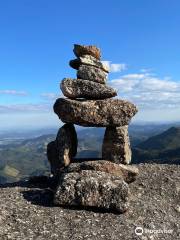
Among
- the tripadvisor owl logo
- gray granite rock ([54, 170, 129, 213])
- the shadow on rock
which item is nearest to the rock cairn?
gray granite rock ([54, 170, 129, 213])

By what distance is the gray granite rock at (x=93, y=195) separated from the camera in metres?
26.8

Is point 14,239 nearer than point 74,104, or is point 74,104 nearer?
point 14,239

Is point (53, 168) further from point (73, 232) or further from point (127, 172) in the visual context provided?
point (73, 232)

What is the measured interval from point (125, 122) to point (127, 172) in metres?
4.48

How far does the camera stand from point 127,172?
3238cm

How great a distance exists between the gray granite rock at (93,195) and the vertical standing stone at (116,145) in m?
6.44

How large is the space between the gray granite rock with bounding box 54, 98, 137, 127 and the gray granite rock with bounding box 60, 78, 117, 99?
753 millimetres

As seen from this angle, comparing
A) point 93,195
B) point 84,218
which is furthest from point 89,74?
point 84,218

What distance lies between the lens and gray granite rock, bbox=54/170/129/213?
26766 mm

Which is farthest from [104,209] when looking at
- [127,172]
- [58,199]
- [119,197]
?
[127,172]

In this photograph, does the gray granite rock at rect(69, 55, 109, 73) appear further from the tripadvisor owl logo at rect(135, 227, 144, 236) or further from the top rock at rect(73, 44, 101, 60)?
the tripadvisor owl logo at rect(135, 227, 144, 236)

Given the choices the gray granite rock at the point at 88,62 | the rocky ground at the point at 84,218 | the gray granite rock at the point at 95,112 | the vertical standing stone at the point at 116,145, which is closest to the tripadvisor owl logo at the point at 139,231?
the rocky ground at the point at 84,218

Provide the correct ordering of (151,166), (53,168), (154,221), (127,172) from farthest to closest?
1. (151,166)
2. (53,168)
3. (127,172)
4. (154,221)

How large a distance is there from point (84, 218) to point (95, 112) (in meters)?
10.4
